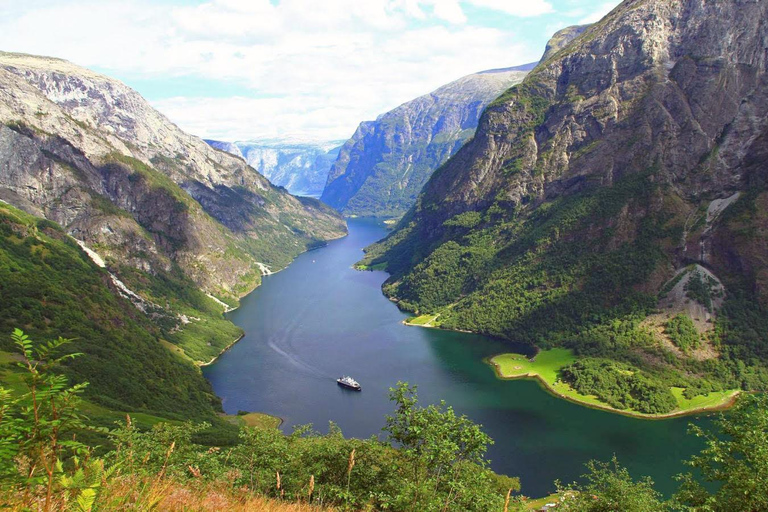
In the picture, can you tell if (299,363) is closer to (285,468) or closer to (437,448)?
(285,468)

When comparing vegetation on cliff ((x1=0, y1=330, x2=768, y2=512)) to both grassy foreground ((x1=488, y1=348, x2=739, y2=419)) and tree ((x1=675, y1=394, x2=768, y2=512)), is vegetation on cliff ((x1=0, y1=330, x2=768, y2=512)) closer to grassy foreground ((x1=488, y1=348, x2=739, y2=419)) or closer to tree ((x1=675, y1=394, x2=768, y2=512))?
tree ((x1=675, y1=394, x2=768, y2=512))

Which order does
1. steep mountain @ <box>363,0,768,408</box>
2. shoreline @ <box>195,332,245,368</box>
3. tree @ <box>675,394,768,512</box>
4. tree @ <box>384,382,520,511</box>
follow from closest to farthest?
tree @ <box>384,382,520,511</box>, tree @ <box>675,394,768,512</box>, steep mountain @ <box>363,0,768,408</box>, shoreline @ <box>195,332,245,368</box>

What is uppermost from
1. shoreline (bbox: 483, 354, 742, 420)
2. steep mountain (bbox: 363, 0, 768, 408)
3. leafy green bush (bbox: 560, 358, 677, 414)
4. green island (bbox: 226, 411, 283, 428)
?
steep mountain (bbox: 363, 0, 768, 408)

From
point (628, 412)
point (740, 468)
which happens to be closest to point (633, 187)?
point (628, 412)

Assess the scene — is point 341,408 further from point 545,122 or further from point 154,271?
point 545,122

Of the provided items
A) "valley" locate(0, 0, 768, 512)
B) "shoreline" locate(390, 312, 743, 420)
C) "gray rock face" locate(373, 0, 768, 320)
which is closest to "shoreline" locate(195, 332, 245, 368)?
"valley" locate(0, 0, 768, 512)

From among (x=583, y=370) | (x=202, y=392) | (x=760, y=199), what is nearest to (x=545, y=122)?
(x=760, y=199)
